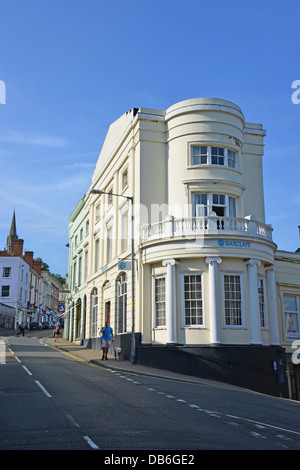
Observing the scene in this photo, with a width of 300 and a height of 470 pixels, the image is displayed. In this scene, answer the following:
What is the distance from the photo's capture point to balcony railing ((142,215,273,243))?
20.8 meters

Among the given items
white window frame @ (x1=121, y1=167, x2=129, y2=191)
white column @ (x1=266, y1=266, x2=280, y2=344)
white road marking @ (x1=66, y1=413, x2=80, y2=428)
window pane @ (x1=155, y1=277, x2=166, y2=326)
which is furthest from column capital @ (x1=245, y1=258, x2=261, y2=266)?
white road marking @ (x1=66, y1=413, x2=80, y2=428)

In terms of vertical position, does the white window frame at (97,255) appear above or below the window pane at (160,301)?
above

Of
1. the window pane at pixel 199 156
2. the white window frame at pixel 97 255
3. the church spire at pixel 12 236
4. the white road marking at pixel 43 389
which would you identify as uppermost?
the church spire at pixel 12 236

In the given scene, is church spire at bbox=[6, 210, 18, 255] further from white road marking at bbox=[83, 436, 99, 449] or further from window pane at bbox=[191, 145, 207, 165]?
white road marking at bbox=[83, 436, 99, 449]

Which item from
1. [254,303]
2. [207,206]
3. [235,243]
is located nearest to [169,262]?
[235,243]

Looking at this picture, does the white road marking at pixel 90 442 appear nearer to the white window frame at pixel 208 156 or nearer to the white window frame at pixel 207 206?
the white window frame at pixel 207 206

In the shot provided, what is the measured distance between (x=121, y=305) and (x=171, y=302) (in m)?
6.24

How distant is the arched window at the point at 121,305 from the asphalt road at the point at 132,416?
8900 millimetres

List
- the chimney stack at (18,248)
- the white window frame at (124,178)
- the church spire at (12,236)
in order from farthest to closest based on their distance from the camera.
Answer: the church spire at (12,236), the chimney stack at (18,248), the white window frame at (124,178)

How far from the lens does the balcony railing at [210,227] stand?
819 inches

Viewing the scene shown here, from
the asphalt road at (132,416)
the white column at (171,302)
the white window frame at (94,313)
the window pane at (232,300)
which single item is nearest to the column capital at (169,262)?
the white column at (171,302)

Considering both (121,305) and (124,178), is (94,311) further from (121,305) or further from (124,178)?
(124,178)

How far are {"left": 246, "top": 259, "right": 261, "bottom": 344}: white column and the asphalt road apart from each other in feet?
15.4
